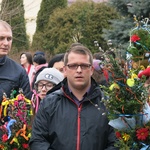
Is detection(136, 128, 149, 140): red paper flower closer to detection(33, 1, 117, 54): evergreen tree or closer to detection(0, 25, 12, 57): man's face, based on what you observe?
detection(0, 25, 12, 57): man's face

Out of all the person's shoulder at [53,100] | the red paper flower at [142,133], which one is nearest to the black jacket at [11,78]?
the person's shoulder at [53,100]

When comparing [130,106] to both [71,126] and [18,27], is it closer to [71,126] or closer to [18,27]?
[71,126]

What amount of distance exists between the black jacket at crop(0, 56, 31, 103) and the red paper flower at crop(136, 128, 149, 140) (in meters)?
1.80

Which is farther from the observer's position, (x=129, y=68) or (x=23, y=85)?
(x=23, y=85)

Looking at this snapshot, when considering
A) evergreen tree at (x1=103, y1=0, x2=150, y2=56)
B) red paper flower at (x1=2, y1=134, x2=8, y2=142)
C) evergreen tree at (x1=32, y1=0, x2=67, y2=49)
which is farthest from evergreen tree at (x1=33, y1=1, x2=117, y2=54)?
red paper flower at (x1=2, y1=134, x2=8, y2=142)

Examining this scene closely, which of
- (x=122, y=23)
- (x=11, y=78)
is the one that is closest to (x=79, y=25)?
(x=122, y=23)

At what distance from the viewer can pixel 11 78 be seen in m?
5.57

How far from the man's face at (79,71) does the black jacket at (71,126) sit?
0.12 meters

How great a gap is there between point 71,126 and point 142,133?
0.73 meters

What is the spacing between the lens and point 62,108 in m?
4.70

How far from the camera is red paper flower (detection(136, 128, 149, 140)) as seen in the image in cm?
410

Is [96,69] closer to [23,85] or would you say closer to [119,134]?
[23,85]

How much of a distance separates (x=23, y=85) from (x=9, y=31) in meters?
0.59

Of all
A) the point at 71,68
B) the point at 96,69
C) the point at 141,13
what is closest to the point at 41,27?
the point at 141,13
